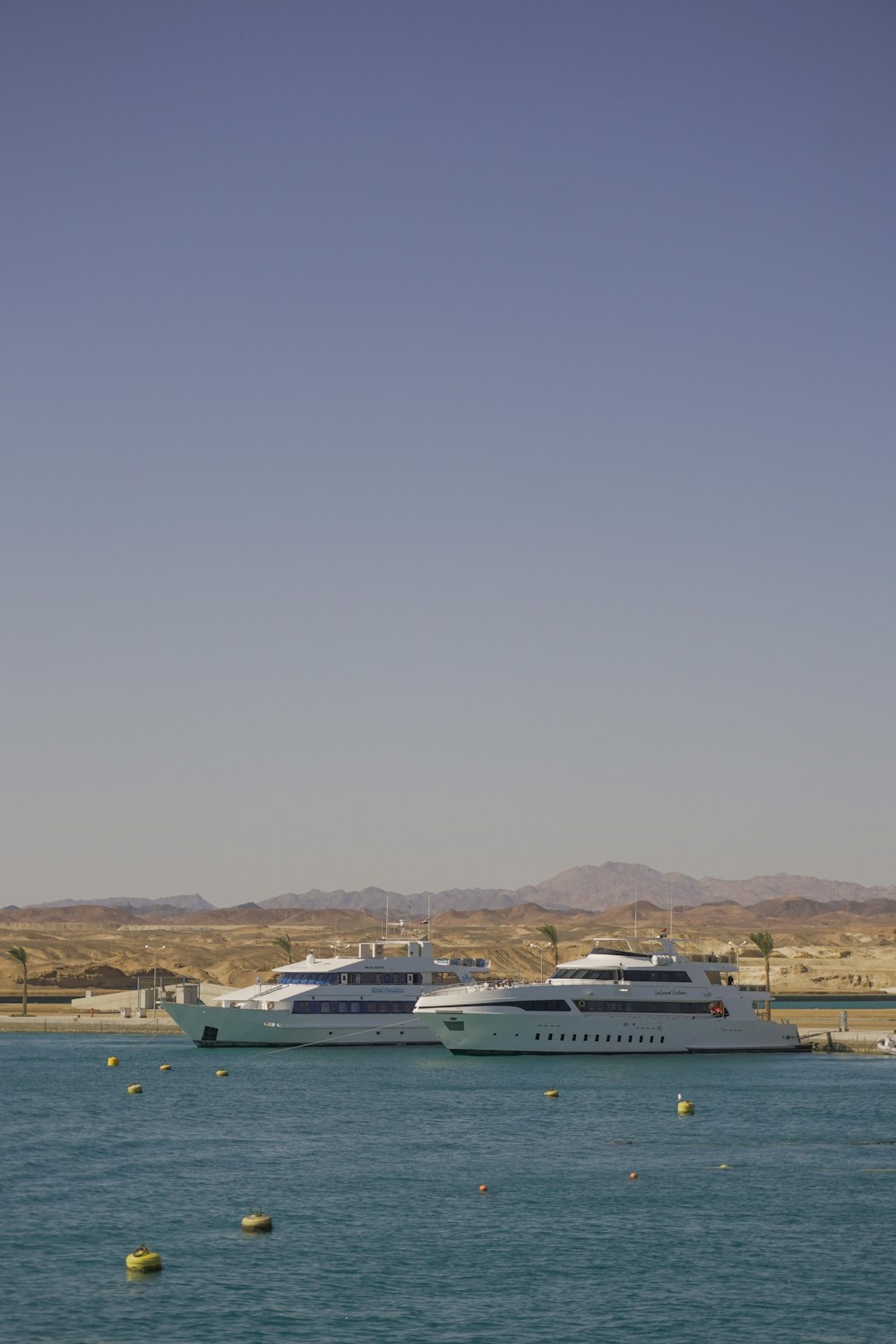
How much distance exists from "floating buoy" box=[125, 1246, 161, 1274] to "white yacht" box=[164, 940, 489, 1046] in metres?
64.4

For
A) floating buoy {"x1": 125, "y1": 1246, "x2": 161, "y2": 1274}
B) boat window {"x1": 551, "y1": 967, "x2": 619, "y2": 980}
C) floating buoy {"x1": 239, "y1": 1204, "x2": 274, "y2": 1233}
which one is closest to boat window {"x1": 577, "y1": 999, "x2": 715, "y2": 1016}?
boat window {"x1": 551, "y1": 967, "x2": 619, "y2": 980}

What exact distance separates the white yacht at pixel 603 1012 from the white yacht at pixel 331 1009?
24.2 feet

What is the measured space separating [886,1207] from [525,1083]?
3587 centimetres

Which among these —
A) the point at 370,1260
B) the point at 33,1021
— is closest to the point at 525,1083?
the point at 370,1260

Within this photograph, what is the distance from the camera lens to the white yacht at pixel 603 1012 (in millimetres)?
98375

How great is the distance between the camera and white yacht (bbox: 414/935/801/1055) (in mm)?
98375

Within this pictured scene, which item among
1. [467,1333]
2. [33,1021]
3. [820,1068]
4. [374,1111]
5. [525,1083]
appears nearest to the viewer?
[467,1333]

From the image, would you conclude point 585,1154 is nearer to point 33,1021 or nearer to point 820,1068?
point 820,1068

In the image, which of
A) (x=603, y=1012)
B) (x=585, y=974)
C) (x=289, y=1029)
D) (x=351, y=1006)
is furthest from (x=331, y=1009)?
(x=603, y=1012)

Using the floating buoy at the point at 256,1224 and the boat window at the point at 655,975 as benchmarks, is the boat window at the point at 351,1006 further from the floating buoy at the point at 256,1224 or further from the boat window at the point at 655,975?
the floating buoy at the point at 256,1224

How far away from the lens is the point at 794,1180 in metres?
56.6

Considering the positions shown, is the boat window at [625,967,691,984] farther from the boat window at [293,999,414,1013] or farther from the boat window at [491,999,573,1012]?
the boat window at [293,999,414,1013]

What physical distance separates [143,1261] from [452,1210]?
1225cm

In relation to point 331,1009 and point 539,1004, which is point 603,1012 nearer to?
point 539,1004
